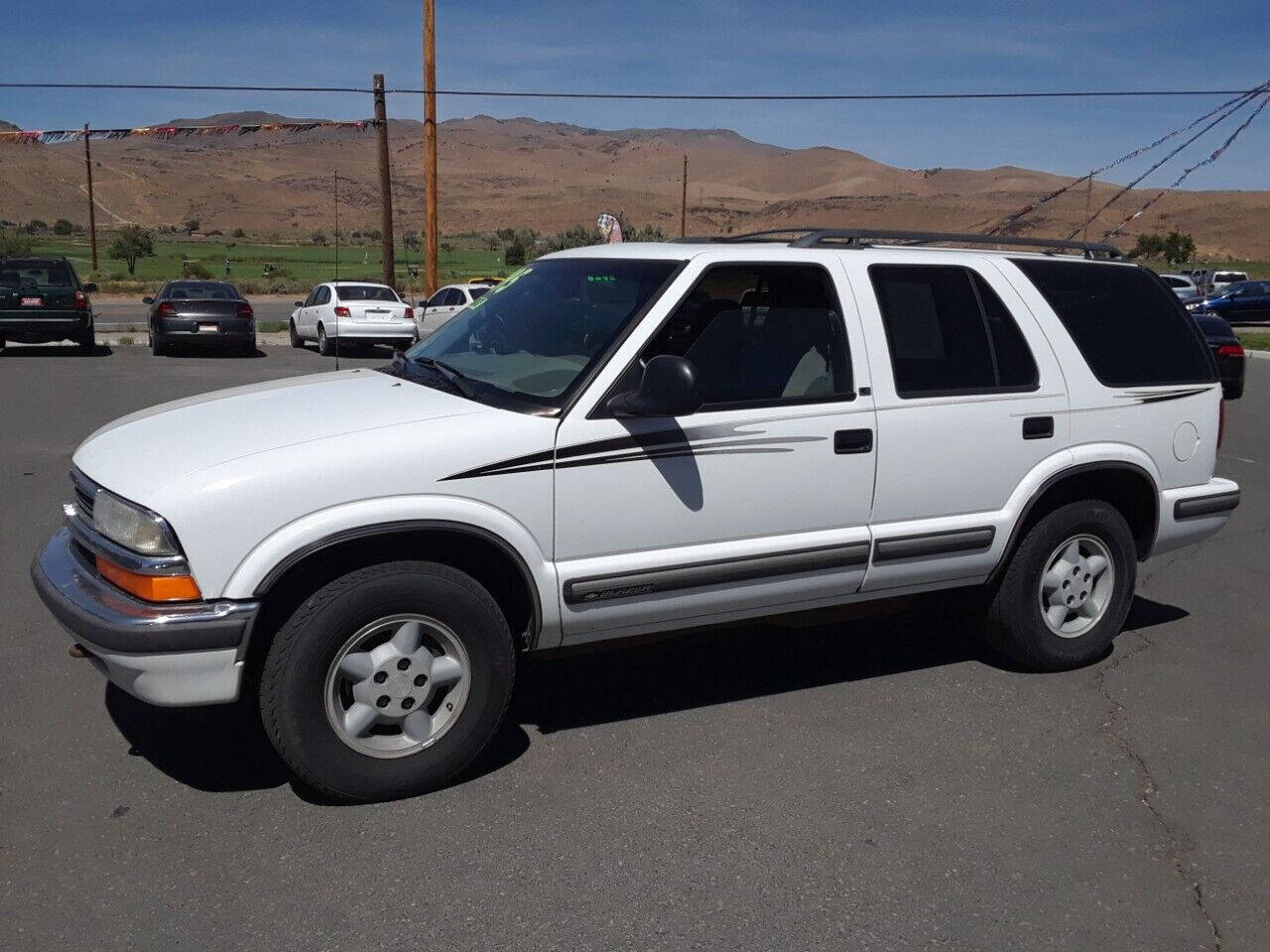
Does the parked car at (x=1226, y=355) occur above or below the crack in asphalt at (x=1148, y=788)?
above

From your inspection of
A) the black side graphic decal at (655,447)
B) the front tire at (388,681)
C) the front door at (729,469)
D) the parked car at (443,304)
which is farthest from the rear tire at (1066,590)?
the parked car at (443,304)

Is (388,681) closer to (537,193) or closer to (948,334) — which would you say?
(948,334)

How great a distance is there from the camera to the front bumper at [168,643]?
3.59 meters

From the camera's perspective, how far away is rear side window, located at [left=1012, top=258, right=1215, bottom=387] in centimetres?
530

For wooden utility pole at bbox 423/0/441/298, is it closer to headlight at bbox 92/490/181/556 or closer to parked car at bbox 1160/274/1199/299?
headlight at bbox 92/490/181/556

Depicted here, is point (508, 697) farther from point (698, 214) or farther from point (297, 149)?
point (297, 149)

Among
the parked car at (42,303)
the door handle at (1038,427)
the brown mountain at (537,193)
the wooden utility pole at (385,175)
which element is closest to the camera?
the door handle at (1038,427)

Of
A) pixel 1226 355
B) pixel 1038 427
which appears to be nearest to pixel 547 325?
pixel 1038 427

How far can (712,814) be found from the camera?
3975mm

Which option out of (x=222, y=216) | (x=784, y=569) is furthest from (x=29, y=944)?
(x=222, y=216)

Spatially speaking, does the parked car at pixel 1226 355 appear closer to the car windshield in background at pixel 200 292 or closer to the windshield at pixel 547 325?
the windshield at pixel 547 325

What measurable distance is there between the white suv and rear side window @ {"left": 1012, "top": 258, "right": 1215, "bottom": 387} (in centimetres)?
2

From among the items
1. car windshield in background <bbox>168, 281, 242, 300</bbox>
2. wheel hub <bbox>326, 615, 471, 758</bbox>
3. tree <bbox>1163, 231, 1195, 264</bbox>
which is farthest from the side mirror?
tree <bbox>1163, 231, 1195, 264</bbox>

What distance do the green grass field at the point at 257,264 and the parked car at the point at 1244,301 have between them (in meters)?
26.1
